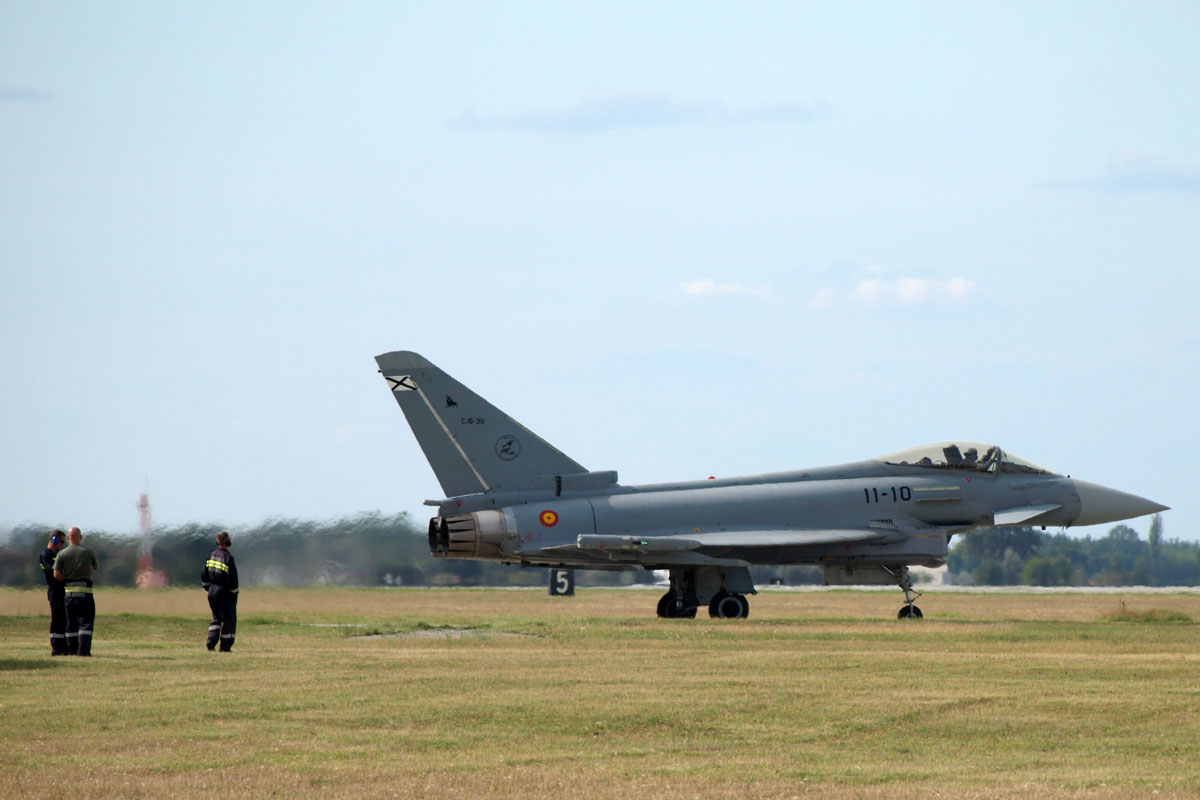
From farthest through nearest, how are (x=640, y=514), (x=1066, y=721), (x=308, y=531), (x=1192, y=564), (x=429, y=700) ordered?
(x=1192, y=564) → (x=308, y=531) → (x=640, y=514) → (x=429, y=700) → (x=1066, y=721)

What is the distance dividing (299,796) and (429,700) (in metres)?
4.39

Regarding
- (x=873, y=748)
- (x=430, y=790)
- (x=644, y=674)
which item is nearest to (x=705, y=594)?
(x=644, y=674)

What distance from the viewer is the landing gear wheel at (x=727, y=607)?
28312 millimetres

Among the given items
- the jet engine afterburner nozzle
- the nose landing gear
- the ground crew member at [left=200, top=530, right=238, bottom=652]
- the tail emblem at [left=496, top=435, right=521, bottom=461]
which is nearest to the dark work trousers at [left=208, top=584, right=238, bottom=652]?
the ground crew member at [left=200, top=530, right=238, bottom=652]

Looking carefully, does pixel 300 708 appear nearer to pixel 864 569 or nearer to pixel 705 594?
pixel 705 594

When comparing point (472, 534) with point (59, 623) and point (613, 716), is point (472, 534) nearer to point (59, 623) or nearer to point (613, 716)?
point (59, 623)

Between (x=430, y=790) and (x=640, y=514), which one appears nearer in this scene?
(x=430, y=790)

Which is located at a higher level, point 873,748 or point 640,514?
point 640,514

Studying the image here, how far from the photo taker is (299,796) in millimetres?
10242

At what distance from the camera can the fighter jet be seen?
27781mm

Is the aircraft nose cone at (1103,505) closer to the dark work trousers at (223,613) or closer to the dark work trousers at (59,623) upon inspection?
the dark work trousers at (223,613)

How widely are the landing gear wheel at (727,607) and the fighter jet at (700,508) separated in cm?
3

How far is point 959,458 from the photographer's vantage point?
29969mm

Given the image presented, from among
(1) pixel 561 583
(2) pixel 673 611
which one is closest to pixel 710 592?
(2) pixel 673 611
